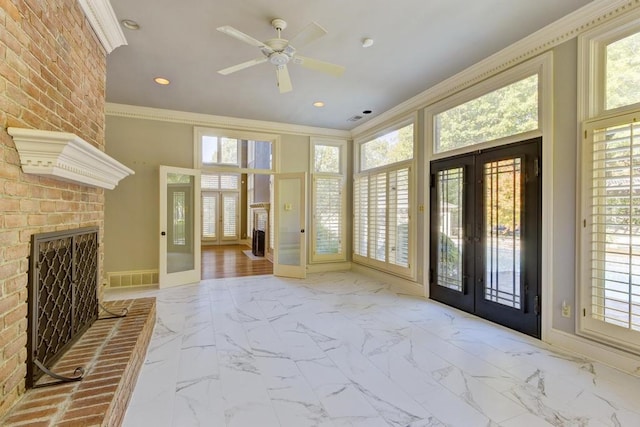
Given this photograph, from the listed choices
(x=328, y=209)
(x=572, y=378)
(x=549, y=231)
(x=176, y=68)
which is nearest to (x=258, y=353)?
(x=572, y=378)

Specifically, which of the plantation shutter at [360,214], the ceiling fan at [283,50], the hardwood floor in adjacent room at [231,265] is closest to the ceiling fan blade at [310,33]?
the ceiling fan at [283,50]

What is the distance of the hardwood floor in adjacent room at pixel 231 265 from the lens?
5996mm

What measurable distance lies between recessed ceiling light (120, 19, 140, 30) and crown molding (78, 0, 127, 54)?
5 cm

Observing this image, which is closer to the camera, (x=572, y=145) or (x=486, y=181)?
(x=572, y=145)

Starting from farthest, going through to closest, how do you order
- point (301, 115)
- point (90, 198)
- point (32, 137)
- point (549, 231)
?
1. point (301, 115)
2. point (549, 231)
3. point (90, 198)
4. point (32, 137)

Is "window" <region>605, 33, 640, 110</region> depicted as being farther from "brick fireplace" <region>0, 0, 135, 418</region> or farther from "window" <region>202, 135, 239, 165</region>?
"window" <region>202, 135, 239, 165</region>

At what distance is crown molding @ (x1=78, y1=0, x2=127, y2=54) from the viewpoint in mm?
2386

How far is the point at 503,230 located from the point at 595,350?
126cm

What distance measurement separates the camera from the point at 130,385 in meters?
2.01

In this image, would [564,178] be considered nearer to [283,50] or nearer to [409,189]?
[409,189]

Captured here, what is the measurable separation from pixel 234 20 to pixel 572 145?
318 centimetres

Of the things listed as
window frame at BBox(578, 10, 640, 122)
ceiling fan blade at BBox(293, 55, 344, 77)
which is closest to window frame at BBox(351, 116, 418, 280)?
window frame at BBox(578, 10, 640, 122)

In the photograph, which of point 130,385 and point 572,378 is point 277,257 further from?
point 572,378

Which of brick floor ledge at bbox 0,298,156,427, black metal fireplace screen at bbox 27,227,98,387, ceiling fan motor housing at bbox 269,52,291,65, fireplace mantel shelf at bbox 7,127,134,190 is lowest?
brick floor ledge at bbox 0,298,156,427
